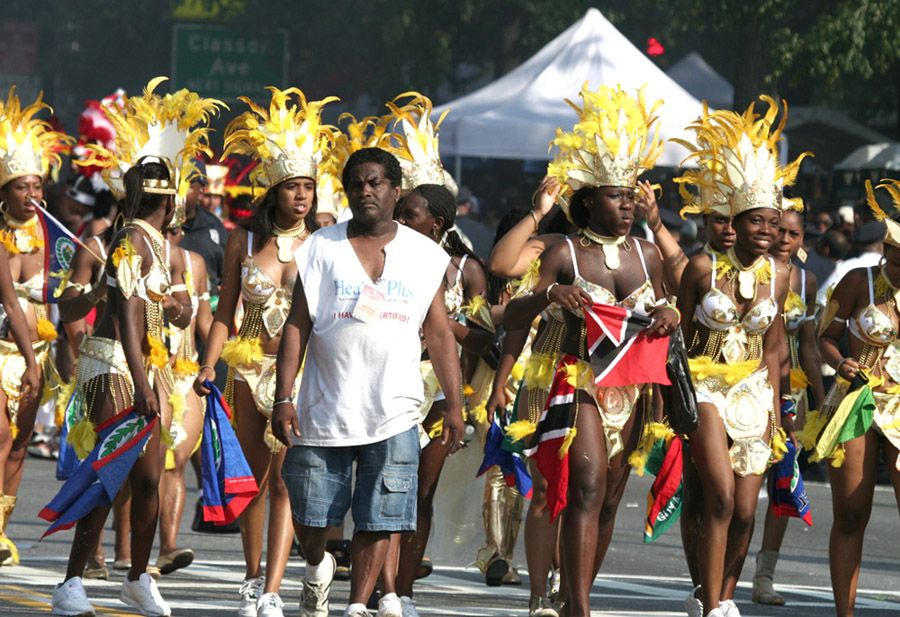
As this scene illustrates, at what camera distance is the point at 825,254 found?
15.2 m

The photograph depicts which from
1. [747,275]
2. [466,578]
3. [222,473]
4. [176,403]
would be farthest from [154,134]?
[466,578]

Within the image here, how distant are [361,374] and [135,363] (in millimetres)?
1287

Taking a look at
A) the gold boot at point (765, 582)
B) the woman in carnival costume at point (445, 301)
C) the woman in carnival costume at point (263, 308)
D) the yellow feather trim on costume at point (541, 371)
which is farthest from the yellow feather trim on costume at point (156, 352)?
the gold boot at point (765, 582)

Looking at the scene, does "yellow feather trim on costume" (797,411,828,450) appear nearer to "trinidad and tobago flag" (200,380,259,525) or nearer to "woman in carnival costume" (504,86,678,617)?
"woman in carnival costume" (504,86,678,617)

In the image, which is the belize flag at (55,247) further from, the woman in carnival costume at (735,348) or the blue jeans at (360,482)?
the woman in carnival costume at (735,348)

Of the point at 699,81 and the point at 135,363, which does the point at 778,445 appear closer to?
the point at 135,363

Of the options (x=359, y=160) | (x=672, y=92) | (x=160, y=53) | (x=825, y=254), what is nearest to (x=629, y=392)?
(x=359, y=160)

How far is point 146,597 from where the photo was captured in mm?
7594

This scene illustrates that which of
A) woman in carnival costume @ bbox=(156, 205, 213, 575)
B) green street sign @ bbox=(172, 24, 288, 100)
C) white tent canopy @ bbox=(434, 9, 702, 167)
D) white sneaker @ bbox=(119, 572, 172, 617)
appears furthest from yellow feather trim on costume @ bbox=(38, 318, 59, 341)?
green street sign @ bbox=(172, 24, 288, 100)

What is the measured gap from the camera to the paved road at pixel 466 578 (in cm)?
848

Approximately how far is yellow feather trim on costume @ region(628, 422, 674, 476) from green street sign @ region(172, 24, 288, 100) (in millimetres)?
25488

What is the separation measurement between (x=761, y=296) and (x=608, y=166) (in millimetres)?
1036

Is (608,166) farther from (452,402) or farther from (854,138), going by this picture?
(854,138)

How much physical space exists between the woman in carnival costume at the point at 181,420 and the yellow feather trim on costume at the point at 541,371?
206 cm
